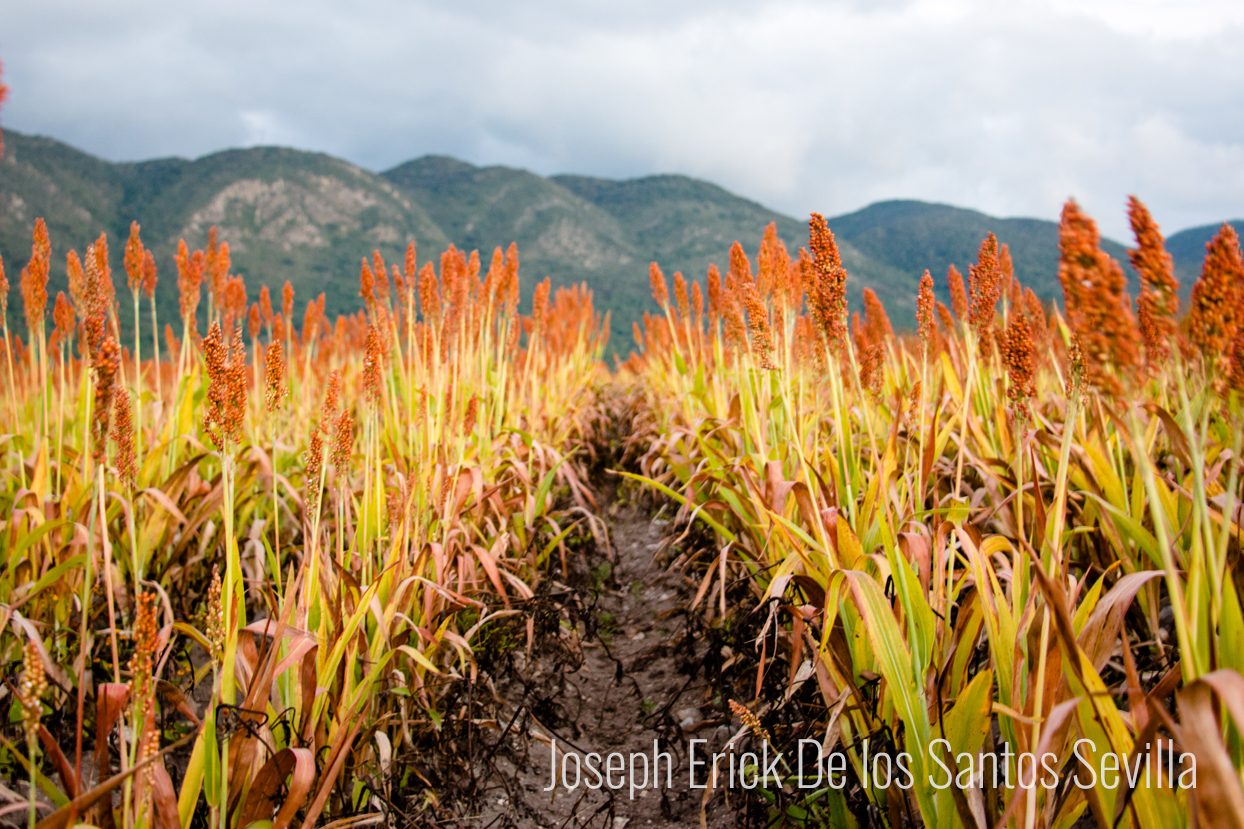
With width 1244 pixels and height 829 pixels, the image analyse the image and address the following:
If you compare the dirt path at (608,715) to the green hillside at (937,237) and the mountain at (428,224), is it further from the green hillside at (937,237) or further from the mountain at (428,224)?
the green hillside at (937,237)

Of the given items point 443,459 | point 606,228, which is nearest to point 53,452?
point 443,459

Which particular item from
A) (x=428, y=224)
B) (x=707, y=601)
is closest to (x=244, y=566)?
(x=707, y=601)

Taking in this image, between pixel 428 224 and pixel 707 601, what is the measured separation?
298 ft

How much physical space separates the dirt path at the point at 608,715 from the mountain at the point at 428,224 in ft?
169

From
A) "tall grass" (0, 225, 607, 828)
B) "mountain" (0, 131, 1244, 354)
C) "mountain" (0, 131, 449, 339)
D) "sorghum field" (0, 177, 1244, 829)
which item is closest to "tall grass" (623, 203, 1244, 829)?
"sorghum field" (0, 177, 1244, 829)

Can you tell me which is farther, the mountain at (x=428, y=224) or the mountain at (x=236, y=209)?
the mountain at (x=428, y=224)

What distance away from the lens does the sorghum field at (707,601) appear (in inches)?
36.0

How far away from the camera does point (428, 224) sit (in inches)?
3346

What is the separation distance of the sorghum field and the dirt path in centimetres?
2

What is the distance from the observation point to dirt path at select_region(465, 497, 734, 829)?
1.74m

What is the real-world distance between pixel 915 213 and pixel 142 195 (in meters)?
108

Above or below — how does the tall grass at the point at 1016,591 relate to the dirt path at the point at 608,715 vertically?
above

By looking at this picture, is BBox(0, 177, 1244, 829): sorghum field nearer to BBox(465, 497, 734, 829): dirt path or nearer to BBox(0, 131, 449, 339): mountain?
BBox(465, 497, 734, 829): dirt path

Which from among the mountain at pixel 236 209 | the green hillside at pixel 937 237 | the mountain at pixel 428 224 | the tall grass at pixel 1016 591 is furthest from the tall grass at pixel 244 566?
the green hillside at pixel 937 237
